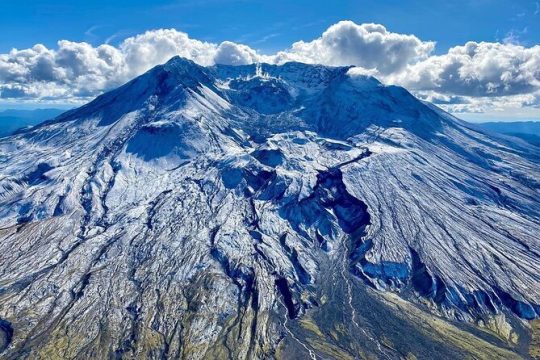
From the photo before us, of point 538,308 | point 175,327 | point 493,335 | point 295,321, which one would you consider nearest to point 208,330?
point 175,327

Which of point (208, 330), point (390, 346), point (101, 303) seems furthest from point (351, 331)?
point (101, 303)

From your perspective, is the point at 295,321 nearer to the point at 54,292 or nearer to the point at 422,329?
the point at 422,329

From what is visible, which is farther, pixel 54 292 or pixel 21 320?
pixel 54 292

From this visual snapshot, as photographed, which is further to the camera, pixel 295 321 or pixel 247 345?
pixel 295 321

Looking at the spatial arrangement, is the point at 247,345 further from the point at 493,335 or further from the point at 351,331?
the point at 493,335

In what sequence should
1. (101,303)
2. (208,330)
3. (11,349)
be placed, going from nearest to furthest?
(11,349), (208,330), (101,303)

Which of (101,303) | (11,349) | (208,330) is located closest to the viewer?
(11,349)

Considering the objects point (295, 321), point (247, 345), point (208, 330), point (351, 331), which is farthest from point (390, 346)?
point (208, 330)
